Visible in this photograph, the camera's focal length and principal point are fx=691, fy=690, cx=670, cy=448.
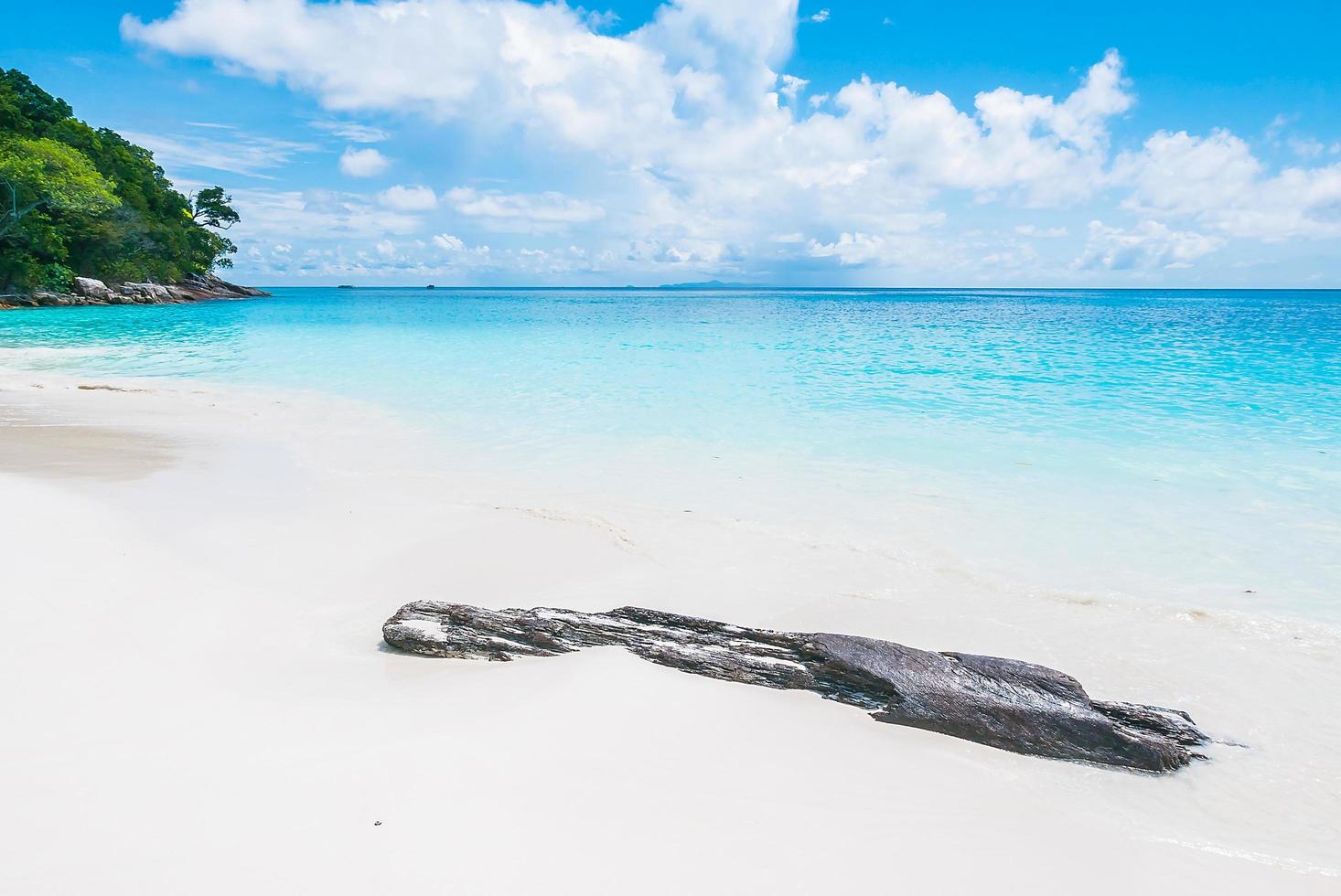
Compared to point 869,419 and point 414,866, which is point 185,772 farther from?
point 869,419

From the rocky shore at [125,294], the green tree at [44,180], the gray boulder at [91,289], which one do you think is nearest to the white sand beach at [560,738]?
the green tree at [44,180]

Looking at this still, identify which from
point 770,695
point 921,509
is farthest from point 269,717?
point 921,509

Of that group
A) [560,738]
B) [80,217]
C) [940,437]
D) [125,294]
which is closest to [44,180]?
[80,217]

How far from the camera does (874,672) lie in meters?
3.70

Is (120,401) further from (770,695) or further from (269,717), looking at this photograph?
(770,695)

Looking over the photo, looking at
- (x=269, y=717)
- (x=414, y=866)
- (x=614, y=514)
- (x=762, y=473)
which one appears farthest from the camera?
(x=762, y=473)

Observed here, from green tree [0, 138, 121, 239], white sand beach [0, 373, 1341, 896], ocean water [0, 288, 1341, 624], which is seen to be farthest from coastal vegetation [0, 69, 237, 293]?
white sand beach [0, 373, 1341, 896]

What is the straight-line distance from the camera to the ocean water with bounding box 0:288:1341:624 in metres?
6.53

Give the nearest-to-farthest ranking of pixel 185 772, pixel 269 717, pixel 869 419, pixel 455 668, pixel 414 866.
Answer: pixel 414 866 → pixel 185 772 → pixel 269 717 → pixel 455 668 → pixel 869 419

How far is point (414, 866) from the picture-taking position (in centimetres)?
229

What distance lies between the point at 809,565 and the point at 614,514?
2.22 meters

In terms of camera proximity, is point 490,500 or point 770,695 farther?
point 490,500

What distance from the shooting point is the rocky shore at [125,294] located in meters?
44.2

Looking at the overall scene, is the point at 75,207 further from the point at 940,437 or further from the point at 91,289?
the point at 940,437
